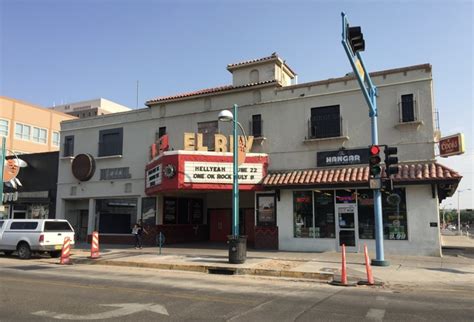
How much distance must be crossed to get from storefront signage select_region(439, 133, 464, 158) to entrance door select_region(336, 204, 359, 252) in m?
4.62

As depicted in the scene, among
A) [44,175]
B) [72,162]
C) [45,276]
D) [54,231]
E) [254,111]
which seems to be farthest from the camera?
[44,175]

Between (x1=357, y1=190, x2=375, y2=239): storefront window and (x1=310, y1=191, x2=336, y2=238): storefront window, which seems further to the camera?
(x1=310, y1=191, x2=336, y2=238): storefront window

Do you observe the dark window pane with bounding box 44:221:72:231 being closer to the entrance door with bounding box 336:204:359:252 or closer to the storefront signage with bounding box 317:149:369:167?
the storefront signage with bounding box 317:149:369:167

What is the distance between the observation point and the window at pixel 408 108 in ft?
64.8

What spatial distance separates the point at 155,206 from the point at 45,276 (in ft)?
39.2

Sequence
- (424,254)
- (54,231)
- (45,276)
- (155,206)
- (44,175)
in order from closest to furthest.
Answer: (45,276), (424,254), (54,231), (155,206), (44,175)

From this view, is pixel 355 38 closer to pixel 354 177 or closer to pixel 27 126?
pixel 354 177

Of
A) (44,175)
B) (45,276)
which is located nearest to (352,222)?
(45,276)

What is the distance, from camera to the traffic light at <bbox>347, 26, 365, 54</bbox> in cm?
1245

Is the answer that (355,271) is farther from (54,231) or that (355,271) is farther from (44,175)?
(44,175)

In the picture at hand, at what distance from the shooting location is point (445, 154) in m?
18.7

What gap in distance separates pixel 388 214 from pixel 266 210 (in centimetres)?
609

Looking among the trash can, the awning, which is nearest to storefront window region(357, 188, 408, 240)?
the awning

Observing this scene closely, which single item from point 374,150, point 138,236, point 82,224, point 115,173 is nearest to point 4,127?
point 82,224
